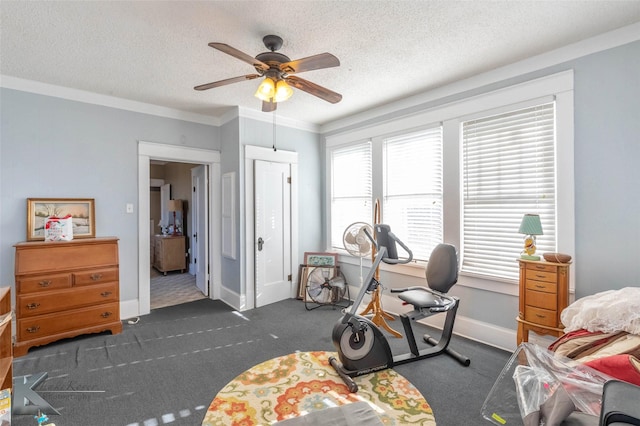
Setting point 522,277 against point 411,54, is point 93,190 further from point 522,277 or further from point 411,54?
point 522,277

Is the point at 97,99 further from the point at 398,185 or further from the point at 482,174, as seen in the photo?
the point at 482,174

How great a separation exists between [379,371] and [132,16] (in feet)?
10.6

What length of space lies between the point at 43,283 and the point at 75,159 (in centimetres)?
139

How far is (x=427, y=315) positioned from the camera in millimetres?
2557

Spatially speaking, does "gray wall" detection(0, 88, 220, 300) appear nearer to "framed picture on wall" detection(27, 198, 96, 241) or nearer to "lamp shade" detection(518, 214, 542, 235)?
"framed picture on wall" detection(27, 198, 96, 241)

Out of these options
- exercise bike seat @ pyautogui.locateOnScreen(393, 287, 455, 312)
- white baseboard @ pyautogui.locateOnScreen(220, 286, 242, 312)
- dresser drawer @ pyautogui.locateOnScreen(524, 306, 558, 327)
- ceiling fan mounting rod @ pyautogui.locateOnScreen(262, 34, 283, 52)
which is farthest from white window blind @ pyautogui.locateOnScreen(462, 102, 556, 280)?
white baseboard @ pyautogui.locateOnScreen(220, 286, 242, 312)

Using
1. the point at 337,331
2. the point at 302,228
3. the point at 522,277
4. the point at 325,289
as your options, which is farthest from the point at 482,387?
the point at 302,228

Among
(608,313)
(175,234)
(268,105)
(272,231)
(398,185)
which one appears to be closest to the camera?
(608,313)

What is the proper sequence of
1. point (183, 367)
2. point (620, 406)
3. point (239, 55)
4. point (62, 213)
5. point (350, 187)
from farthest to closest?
1. point (350, 187)
2. point (62, 213)
3. point (183, 367)
4. point (239, 55)
5. point (620, 406)

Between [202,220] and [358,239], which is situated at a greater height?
[202,220]

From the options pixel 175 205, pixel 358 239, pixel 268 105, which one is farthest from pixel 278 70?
pixel 175 205

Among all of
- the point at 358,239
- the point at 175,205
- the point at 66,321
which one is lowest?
the point at 66,321

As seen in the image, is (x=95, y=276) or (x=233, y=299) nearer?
(x=95, y=276)

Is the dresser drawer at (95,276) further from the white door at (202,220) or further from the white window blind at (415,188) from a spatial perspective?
the white window blind at (415,188)
